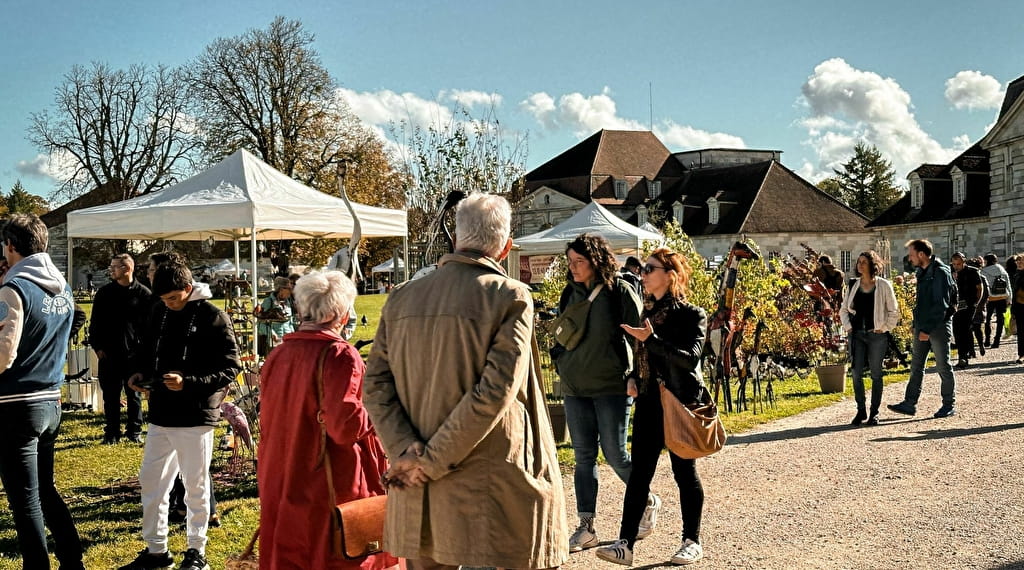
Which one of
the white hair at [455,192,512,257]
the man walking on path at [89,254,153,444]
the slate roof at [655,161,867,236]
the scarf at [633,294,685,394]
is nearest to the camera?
the white hair at [455,192,512,257]

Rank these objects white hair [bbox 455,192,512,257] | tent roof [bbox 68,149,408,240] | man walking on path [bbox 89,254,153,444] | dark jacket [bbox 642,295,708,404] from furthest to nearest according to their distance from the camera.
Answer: tent roof [bbox 68,149,408,240] < man walking on path [bbox 89,254,153,444] < dark jacket [bbox 642,295,708,404] < white hair [bbox 455,192,512,257]

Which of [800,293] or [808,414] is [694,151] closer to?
[800,293]

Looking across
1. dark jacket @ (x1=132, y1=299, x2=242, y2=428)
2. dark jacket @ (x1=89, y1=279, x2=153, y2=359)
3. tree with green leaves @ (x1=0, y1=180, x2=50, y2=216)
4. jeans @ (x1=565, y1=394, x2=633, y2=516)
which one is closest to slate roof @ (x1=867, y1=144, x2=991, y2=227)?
dark jacket @ (x1=89, y1=279, x2=153, y2=359)

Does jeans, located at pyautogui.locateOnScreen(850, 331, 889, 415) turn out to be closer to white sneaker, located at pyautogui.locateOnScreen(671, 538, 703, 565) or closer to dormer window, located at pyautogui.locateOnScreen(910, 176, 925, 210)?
white sneaker, located at pyautogui.locateOnScreen(671, 538, 703, 565)

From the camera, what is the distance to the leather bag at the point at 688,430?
4.96 meters

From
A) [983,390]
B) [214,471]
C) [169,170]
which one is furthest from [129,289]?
[169,170]

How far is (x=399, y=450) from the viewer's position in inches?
125

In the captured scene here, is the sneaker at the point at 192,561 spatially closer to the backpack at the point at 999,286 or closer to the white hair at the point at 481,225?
the white hair at the point at 481,225

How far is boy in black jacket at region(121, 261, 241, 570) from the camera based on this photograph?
201 inches

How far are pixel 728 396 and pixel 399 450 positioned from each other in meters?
8.09

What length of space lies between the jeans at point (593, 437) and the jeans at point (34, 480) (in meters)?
2.84

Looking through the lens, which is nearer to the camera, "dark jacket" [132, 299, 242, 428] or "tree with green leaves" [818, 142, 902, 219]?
"dark jacket" [132, 299, 242, 428]

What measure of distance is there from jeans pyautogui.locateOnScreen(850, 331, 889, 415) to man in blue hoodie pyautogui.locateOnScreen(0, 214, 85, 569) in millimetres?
7489

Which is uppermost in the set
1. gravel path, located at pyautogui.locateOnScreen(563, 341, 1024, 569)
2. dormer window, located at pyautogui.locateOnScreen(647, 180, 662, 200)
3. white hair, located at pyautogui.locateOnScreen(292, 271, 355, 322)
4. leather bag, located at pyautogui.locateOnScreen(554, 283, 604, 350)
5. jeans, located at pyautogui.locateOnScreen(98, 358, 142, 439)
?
dormer window, located at pyautogui.locateOnScreen(647, 180, 662, 200)
